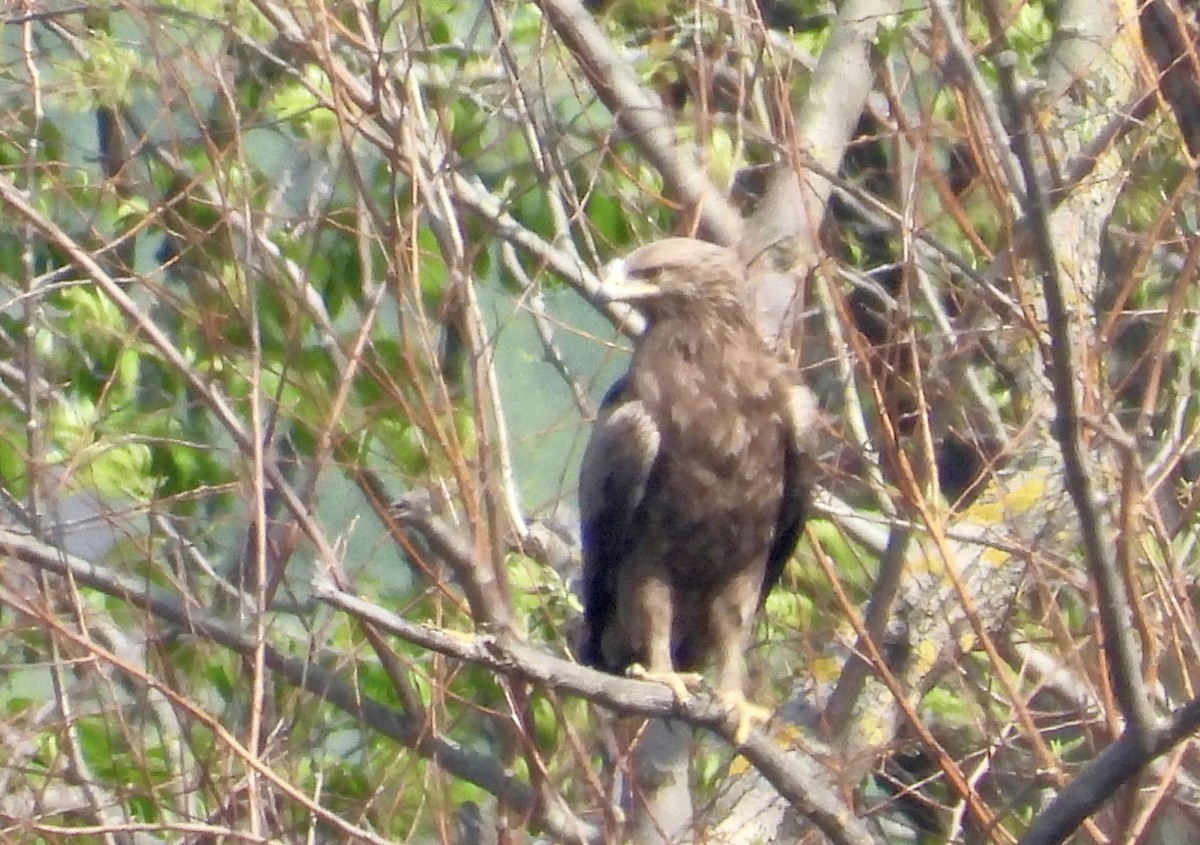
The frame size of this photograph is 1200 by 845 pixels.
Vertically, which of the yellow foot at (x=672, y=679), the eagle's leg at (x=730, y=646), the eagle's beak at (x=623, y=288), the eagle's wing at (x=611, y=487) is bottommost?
the eagle's leg at (x=730, y=646)

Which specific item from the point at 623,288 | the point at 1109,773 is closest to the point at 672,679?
the point at 623,288

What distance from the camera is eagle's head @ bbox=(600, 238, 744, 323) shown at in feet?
13.4

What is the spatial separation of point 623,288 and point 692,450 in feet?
1.26

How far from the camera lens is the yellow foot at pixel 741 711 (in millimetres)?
3604

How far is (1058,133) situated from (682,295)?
0.90m

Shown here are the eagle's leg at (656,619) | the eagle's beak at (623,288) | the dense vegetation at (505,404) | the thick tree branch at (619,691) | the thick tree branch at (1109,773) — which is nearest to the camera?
the thick tree branch at (1109,773)

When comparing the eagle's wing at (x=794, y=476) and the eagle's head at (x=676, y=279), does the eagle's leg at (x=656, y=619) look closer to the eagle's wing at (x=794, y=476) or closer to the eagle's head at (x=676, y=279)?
the eagle's wing at (x=794, y=476)

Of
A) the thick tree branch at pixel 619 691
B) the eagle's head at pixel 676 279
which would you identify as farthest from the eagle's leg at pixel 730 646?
the eagle's head at pixel 676 279

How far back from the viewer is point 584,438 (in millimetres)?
5184

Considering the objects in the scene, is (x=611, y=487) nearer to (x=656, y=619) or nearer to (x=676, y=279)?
(x=656, y=619)

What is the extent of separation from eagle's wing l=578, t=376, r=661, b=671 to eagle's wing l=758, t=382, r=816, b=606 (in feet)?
0.99

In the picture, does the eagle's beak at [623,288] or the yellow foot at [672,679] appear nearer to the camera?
the yellow foot at [672,679]

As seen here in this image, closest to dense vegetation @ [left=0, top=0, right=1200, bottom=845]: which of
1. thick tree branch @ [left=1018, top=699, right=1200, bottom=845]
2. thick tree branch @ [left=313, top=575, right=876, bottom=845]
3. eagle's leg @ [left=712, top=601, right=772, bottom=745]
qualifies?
thick tree branch @ [left=313, top=575, right=876, bottom=845]

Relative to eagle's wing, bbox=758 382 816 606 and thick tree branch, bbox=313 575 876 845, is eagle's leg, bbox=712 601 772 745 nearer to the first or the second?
eagle's wing, bbox=758 382 816 606
